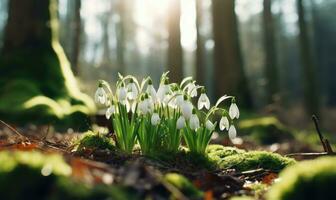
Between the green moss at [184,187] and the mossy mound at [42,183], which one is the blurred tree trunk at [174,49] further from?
the mossy mound at [42,183]

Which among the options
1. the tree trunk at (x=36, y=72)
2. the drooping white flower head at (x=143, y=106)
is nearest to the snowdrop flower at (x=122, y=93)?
the drooping white flower head at (x=143, y=106)

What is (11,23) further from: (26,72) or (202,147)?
(202,147)

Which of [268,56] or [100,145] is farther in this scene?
[268,56]

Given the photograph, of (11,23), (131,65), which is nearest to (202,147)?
(11,23)

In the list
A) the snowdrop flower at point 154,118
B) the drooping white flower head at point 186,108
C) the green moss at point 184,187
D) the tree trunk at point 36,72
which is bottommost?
the green moss at point 184,187

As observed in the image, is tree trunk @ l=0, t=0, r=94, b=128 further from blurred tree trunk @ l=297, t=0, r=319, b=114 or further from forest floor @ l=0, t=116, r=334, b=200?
blurred tree trunk @ l=297, t=0, r=319, b=114

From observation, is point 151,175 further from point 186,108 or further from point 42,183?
point 186,108

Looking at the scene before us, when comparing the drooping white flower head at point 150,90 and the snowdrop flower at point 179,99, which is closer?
the snowdrop flower at point 179,99
